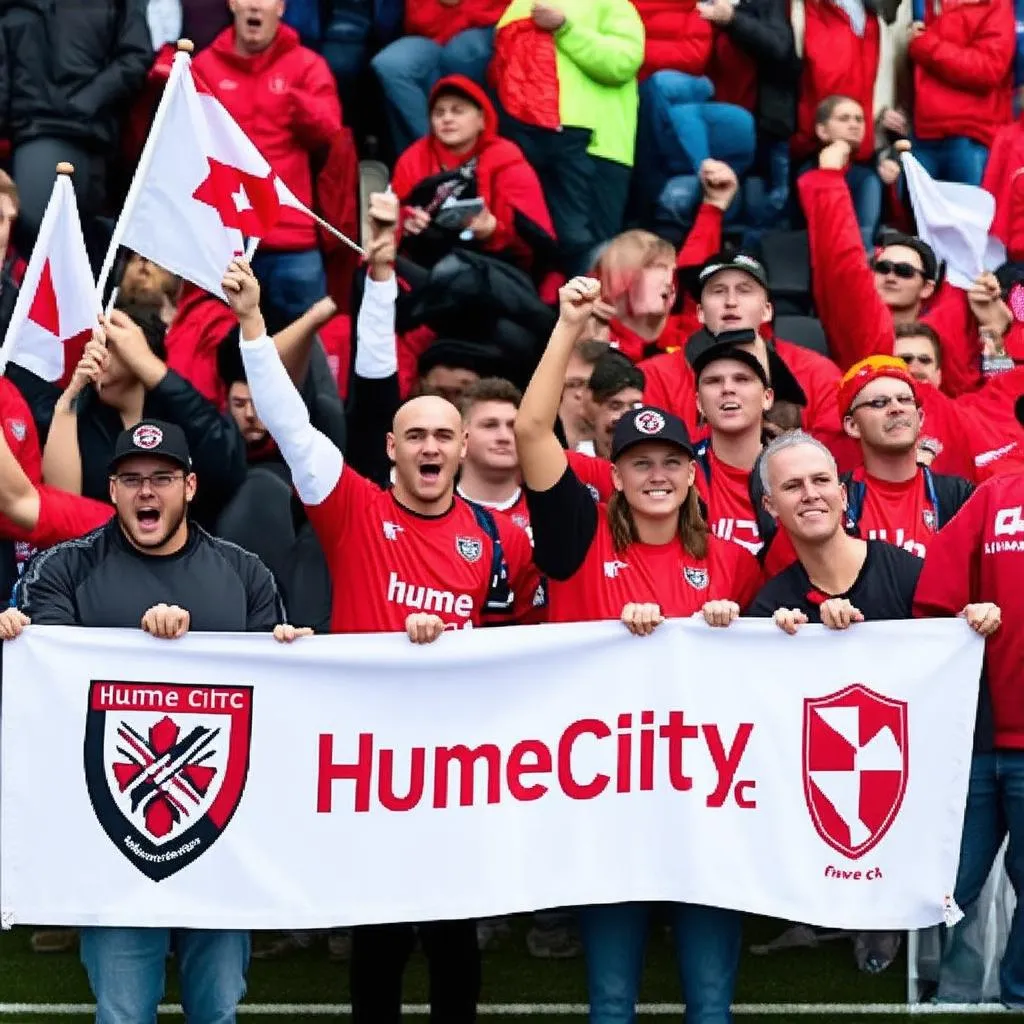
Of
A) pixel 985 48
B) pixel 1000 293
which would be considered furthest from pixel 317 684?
pixel 985 48

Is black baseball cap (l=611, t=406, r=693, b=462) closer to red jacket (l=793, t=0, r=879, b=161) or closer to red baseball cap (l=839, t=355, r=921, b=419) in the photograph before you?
red baseball cap (l=839, t=355, r=921, b=419)

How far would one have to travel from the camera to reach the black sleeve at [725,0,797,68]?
11.3 m

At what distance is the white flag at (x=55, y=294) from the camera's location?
8484mm

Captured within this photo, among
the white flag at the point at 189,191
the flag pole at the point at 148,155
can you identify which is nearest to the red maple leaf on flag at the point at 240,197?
the white flag at the point at 189,191

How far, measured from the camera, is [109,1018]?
6.43m

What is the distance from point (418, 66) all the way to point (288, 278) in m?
1.35

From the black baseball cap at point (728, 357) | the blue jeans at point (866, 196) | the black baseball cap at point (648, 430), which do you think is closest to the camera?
the black baseball cap at point (648, 430)

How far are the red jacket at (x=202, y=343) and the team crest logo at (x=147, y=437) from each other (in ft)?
9.14

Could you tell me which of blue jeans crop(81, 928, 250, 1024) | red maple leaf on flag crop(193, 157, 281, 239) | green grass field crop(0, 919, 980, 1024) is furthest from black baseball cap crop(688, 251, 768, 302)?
blue jeans crop(81, 928, 250, 1024)

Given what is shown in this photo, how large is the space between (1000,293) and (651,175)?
2309 mm

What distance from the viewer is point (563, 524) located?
6.73 m

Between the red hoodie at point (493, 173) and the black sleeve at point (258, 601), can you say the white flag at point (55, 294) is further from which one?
the red hoodie at point (493, 173)

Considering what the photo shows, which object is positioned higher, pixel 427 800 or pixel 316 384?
pixel 316 384

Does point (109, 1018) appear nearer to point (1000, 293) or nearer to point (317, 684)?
point (317, 684)
